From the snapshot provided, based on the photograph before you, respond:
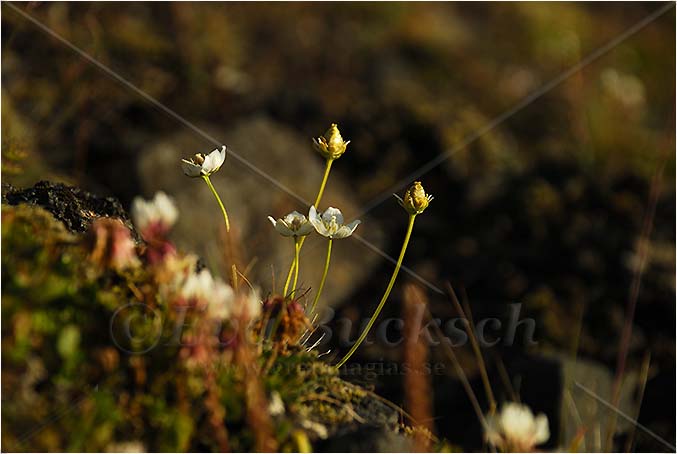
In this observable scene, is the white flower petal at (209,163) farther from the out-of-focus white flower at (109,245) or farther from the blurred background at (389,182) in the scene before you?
the blurred background at (389,182)

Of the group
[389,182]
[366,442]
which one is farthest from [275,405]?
[389,182]

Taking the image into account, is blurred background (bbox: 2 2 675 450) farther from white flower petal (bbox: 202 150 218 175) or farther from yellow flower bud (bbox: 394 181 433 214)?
yellow flower bud (bbox: 394 181 433 214)

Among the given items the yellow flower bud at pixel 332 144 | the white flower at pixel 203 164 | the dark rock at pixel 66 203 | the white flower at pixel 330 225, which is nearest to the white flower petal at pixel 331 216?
the white flower at pixel 330 225

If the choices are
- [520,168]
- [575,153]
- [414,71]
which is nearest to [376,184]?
[520,168]

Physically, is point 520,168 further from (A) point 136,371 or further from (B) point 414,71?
(A) point 136,371

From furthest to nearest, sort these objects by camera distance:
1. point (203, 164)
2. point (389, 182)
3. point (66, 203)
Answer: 1. point (389, 182)
2. point (66, 203)
3. point (203, 164)

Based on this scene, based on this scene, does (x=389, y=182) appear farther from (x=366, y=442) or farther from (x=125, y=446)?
(x=125, y=446)
